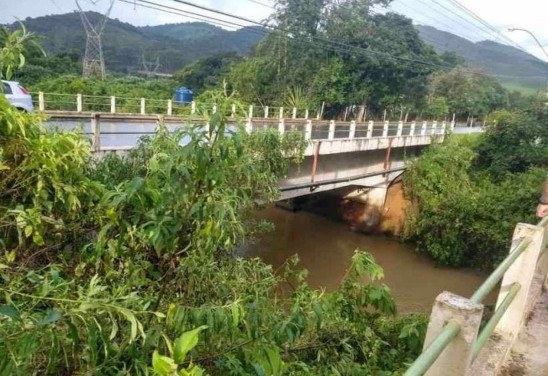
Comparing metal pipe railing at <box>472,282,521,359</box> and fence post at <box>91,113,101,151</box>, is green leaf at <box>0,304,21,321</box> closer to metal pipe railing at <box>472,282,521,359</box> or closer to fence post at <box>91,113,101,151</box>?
metal pipe railing at <box>472,282,521,359</box>

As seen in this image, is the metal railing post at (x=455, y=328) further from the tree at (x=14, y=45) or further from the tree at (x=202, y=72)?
the tree at (x=202, y=72)

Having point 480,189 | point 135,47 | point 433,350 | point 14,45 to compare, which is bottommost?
point 480,189

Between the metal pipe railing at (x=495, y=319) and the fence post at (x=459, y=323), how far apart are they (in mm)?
301

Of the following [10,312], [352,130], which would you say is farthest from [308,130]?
[10,312]

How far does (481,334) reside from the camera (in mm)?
1814

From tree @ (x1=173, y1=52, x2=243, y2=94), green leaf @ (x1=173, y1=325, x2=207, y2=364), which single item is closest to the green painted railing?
green leaf @ (x1=173, y1=325, x2=207, y2=364)

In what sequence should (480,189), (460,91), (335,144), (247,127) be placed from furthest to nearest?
(460,91) < (480,189) < (335,144) < (247,127)

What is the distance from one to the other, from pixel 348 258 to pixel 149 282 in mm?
12456

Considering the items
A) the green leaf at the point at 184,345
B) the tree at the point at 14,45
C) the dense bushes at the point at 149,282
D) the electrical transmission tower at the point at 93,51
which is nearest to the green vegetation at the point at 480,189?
the dense bushes at the point at 149,282

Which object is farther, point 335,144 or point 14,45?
point 335,144

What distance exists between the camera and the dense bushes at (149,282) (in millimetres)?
1498

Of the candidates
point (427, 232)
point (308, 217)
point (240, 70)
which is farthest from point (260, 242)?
point (240, 70)

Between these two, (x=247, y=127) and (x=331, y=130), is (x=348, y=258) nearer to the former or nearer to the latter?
(x=331, y=130)

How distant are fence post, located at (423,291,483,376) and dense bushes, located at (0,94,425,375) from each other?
0.63m
